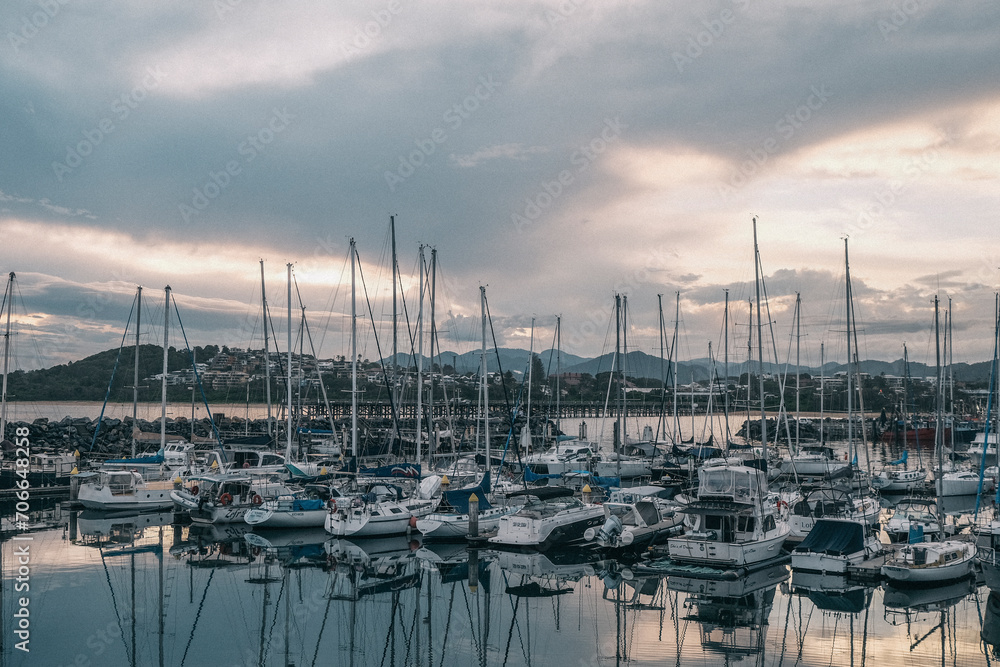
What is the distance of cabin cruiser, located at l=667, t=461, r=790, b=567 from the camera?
28.4 m

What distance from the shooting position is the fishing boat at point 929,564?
84.4 feet

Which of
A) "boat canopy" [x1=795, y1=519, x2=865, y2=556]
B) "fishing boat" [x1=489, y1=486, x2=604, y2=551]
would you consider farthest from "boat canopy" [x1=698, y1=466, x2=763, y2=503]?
"fishing boat" [x1=489, y1=486, x2=604, y2=551]

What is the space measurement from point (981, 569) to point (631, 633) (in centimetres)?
1537

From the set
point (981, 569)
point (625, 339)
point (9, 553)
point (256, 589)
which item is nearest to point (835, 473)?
point (625, 339)

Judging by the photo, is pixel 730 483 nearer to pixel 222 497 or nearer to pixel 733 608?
pixel 733 608

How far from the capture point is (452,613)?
80.5 feet

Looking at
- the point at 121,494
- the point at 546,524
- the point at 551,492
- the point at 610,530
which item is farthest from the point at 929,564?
the point at 121,494

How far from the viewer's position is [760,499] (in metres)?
29.8

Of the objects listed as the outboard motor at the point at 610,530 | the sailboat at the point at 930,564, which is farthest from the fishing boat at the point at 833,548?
the outboard motor at the point at 610,530

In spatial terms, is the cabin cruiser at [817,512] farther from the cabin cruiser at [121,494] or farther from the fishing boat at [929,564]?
the cabin cruiser at [121,494]

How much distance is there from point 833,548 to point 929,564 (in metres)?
3.18

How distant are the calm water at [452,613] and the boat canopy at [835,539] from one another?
1.18m

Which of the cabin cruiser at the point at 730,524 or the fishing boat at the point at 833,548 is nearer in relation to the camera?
the fishing boat at the point at 833,548

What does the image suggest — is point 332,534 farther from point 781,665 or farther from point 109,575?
point 781,665
